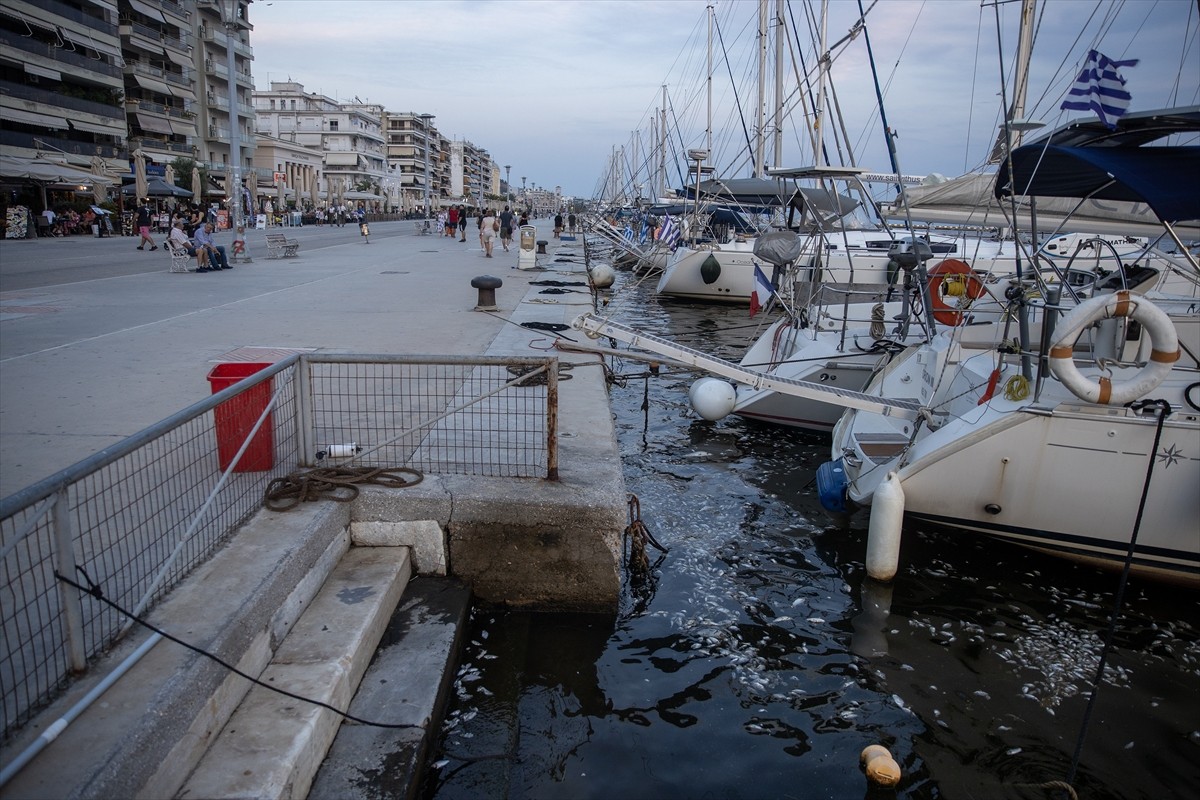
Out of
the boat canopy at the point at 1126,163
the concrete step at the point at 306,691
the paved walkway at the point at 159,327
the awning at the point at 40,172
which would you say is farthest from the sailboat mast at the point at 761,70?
the awning at the point at 40,172

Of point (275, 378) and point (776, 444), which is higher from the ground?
point (275, 378)

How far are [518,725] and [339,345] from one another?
7287 mm

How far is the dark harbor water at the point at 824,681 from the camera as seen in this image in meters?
4.34

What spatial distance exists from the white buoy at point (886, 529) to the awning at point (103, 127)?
2405 inches

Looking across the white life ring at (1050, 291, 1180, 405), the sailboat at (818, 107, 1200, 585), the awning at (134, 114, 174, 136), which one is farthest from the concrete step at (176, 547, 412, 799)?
the awning at (134, 114, 174, 136)

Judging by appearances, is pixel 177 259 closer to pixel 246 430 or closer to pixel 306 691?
pixel 246 430

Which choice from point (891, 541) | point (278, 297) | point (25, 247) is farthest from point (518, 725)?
point (25, 247)

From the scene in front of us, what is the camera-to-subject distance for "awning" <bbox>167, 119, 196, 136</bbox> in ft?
224

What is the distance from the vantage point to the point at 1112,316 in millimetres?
5887

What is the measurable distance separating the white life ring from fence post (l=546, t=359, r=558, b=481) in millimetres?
3570

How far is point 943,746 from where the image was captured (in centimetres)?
467

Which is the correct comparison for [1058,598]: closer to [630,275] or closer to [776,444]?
[776,444]

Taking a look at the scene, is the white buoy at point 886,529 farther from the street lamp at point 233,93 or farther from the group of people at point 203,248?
A: the street lamp at point 233,93

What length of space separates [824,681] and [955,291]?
5.94 m
